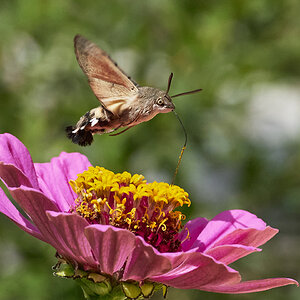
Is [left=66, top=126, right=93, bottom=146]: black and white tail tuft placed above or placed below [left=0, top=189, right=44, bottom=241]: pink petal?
above

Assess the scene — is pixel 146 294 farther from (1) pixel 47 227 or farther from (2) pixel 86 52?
(2) pixel 86 52

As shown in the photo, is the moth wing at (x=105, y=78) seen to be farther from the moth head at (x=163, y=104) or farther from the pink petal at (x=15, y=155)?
the pink petal at (x=15, y=155)

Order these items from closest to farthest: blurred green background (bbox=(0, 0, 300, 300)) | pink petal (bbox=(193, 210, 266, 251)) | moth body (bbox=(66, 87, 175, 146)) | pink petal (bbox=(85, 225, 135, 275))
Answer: pink petal (bbox=(85, 225, 135, 275))
moth body (bbox=(66, 87, 175, 146))
pink petal (bbox=(193, 210, 266, 251))
blurred green background (bbox=(0, 0, 300, 300))

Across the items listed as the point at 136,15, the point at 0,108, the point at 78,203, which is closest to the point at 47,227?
the point at 78,203

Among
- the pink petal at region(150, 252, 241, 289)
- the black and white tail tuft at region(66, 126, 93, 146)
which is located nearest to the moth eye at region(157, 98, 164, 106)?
the black and white tail tuft at region(66, 126, 93, 146)

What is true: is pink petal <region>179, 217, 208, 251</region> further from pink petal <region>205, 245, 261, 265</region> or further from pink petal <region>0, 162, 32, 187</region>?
pink petal <region>0, 162, 32, 187</region>

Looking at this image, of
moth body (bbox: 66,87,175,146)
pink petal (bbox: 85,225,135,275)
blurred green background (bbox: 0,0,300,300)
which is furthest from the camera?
blurred green background (bbox: 0,0,300,300)

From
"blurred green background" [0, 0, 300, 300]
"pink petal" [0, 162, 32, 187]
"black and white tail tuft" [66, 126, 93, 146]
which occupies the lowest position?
"pink petal" [0, 162, 32, 187]
